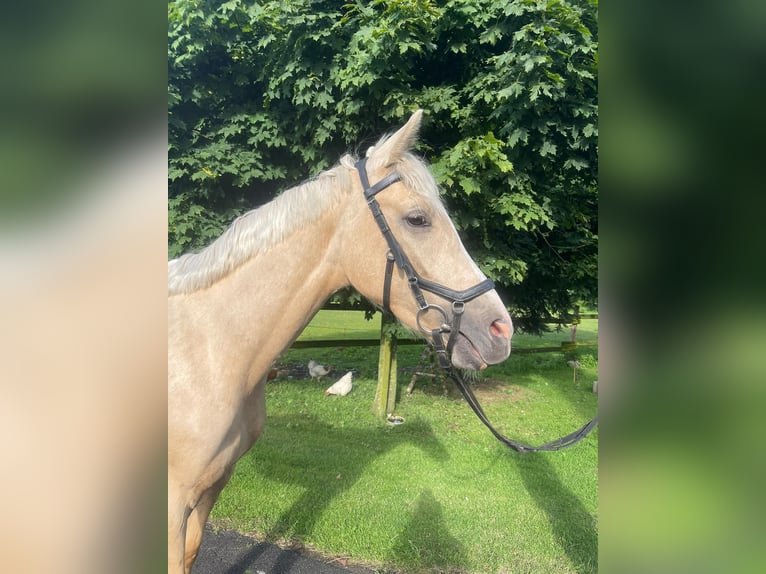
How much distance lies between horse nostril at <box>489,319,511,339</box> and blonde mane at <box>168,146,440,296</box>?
0.56m

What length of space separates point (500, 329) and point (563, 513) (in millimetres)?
2758

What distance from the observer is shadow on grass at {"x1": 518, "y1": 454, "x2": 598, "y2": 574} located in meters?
3.12

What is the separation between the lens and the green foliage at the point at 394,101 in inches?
145

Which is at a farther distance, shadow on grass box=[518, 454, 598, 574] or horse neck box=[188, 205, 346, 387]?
shadow on grass box=[518, 454, 598, 574]

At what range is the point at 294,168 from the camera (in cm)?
451

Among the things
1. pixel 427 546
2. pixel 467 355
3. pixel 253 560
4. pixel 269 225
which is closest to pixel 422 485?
pixel 427 546

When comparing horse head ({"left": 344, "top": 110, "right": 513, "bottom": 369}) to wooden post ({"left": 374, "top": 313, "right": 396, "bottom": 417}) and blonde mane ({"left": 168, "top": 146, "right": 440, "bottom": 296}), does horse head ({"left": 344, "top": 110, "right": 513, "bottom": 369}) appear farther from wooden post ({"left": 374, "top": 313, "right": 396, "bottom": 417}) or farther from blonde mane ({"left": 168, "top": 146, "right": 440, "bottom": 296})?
wooden post ({"left": 374, "top": 313, "right": 396, "bottom": 417})

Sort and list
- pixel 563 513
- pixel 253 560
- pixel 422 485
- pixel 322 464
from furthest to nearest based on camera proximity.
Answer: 1. pixel 322 464
2. pixel 422 485
3. pixel 563 513
4. pixel 253 560

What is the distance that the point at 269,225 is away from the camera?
1753mm

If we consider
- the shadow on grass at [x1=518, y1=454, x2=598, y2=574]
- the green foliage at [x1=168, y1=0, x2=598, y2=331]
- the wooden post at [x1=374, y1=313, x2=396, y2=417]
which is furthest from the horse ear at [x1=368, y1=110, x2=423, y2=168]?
the wooden post at [x1=374, y1=313, x2=396, y2=417]

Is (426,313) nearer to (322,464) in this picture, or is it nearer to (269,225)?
(269,225)
